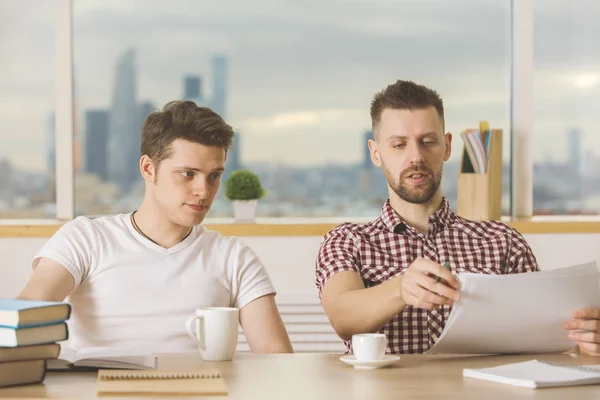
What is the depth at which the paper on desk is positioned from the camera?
70.9 inches

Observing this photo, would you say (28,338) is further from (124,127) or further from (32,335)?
(124,127)

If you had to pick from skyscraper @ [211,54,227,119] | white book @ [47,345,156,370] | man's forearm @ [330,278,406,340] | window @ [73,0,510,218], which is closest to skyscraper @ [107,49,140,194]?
window @ [73,0,510,218]

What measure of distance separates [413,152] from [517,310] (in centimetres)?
66

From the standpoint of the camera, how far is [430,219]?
2.45 metres

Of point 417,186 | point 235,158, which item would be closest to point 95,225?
point 417,186

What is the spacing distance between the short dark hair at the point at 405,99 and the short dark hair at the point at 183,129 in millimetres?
437

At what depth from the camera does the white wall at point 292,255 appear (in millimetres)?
3406

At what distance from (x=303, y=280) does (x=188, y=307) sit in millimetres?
1208

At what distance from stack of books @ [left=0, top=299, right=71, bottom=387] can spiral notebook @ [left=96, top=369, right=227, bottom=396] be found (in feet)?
0.34

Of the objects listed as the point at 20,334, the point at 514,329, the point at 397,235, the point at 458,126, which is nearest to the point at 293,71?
the point at 458,126

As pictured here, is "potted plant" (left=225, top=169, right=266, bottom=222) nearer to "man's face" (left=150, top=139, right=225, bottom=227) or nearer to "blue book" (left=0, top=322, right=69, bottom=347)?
"man's face" (left=150, top=139, right=225, bottom=227)

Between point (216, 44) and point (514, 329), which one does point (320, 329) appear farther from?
point (514, 329)

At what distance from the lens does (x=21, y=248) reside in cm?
341

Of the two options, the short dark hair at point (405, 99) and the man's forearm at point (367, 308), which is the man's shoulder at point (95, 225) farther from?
the short dark hair at point (405, 99)
